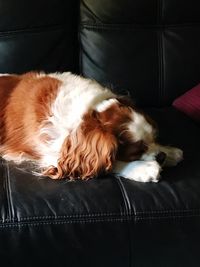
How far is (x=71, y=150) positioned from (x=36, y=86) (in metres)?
0.36

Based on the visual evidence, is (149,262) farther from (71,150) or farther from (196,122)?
(196,122)

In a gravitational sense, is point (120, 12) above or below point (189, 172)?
above

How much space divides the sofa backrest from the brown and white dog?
234 millimetres

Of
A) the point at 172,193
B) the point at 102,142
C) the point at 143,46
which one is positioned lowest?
the point at 172,193

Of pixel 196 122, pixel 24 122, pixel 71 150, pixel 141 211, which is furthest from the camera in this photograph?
pixel 196 122

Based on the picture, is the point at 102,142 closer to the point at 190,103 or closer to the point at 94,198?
the point at 94,198

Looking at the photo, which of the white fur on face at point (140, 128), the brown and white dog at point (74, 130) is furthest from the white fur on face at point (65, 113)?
the white fur on face at point (140, 128)

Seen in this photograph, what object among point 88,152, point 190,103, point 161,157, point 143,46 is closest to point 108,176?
point 88,152

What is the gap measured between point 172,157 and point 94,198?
0.38 metres

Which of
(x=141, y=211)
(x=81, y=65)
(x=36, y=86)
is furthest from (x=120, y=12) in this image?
(x=141, y=211)

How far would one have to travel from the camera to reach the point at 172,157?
1.92m

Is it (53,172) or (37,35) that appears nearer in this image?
(53,172)

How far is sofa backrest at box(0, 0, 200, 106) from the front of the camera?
234cm

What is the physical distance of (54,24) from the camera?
236 cm
